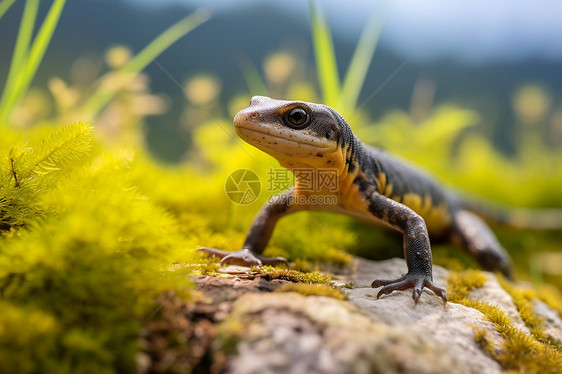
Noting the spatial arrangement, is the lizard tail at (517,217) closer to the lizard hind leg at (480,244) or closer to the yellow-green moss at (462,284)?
the lizard hind leg at (480,244)

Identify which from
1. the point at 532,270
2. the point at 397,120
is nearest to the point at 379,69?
the point at 397,120

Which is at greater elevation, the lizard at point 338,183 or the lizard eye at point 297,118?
the lizard eye at point 297,118

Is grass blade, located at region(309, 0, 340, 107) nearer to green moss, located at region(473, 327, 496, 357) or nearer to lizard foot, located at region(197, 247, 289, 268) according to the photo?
lizard foot, located at region(197, 247, 289, 268)

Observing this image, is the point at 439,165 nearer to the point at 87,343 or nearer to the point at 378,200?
the point at 378,200

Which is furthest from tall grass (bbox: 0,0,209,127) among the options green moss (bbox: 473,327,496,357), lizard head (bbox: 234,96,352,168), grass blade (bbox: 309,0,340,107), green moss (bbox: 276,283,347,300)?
green moss (bbox: 473,327,496,357)

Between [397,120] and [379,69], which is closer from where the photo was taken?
[397,120]

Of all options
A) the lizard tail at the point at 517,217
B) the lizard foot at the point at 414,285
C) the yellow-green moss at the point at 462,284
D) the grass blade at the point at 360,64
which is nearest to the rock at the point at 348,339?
the lizard foot at the point at 414,285
